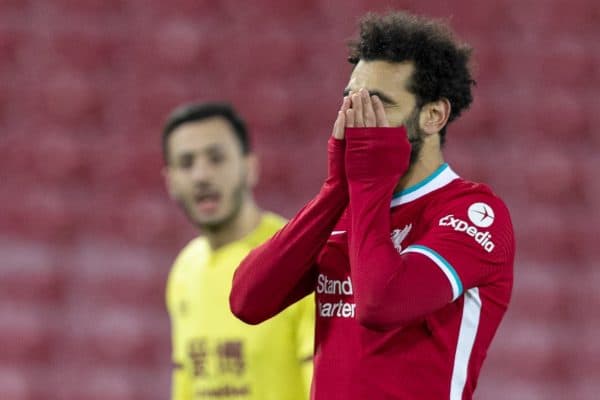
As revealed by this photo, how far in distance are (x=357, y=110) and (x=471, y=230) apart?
0.24 m

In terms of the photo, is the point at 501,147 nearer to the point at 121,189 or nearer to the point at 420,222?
the point at 121,189

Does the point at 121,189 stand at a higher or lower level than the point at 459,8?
lower

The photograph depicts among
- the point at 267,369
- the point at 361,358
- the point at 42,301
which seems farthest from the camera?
the point at 42,301

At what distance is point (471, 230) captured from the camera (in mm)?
1722

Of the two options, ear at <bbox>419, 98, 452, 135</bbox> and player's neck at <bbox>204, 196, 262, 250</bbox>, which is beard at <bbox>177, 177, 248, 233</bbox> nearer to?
player's neck at <bbox>204, 196, 262, 250</bbox>

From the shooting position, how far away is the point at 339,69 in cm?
Result: 527

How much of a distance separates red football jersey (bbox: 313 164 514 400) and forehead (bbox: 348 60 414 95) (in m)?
0.15

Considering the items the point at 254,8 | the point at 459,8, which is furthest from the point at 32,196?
the point at 459,8

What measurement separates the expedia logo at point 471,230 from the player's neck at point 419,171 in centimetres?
10

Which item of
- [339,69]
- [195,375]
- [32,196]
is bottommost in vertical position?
[195,375]

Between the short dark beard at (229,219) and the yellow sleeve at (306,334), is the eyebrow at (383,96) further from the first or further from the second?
the short dark beard at (229,219)

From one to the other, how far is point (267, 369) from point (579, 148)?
2.81 metres

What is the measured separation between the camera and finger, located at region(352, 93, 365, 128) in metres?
1.68

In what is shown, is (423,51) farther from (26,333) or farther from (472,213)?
(26,333)
